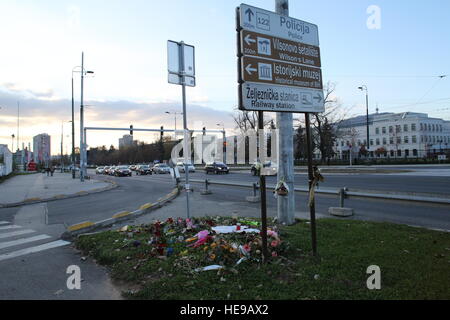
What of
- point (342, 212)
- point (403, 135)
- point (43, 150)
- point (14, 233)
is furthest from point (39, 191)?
point (403, 135)

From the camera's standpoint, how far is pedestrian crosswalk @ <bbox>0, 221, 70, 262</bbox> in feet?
20.8

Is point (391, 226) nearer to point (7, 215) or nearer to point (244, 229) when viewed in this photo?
point (244, 229)

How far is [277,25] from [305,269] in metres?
3.52

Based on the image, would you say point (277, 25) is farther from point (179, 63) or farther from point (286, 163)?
point (286, 163)

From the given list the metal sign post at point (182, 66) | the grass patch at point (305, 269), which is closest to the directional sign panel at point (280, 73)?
the grass patch at point (305, 269)

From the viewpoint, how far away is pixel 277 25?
16.0ft

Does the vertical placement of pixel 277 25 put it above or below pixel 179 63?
below

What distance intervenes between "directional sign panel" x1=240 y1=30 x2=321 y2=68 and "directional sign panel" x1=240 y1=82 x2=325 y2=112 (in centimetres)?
46

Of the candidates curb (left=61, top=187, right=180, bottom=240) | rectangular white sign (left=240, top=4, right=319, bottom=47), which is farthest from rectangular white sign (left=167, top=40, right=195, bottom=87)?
curb (left=61, top=187, right=180, bottom=240)

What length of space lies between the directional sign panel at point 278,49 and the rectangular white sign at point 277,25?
0.08 meters

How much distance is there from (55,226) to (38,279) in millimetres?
4651

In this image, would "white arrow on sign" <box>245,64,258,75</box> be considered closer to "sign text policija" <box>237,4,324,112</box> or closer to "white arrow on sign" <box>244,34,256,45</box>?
"sign text policija" <box>237,4,324,112</box>

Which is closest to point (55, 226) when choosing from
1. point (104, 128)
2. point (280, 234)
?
point (280, 234)
